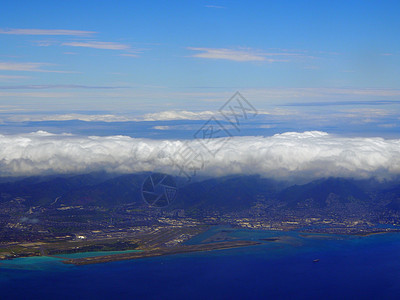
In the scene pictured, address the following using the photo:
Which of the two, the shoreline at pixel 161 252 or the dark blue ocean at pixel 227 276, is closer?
the dark blue ocean at pixel 227 276

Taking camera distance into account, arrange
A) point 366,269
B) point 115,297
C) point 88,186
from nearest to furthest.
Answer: point 115,297 → point 366,269 → point 88,186

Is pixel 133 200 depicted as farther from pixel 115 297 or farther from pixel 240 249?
pixel 115 297

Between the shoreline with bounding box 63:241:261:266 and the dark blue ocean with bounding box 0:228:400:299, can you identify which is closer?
the dark blue ocean with bounding box 0:228:400:299

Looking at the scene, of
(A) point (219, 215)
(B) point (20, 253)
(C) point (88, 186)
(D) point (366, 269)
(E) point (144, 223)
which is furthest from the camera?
(C) point (88, 186)

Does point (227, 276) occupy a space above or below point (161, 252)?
below

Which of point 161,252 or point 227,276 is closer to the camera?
point 227,276

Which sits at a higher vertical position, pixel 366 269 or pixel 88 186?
pixel 88 186

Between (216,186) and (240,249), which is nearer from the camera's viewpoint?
(240,249)

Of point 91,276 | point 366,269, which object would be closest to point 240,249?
point 366,269
